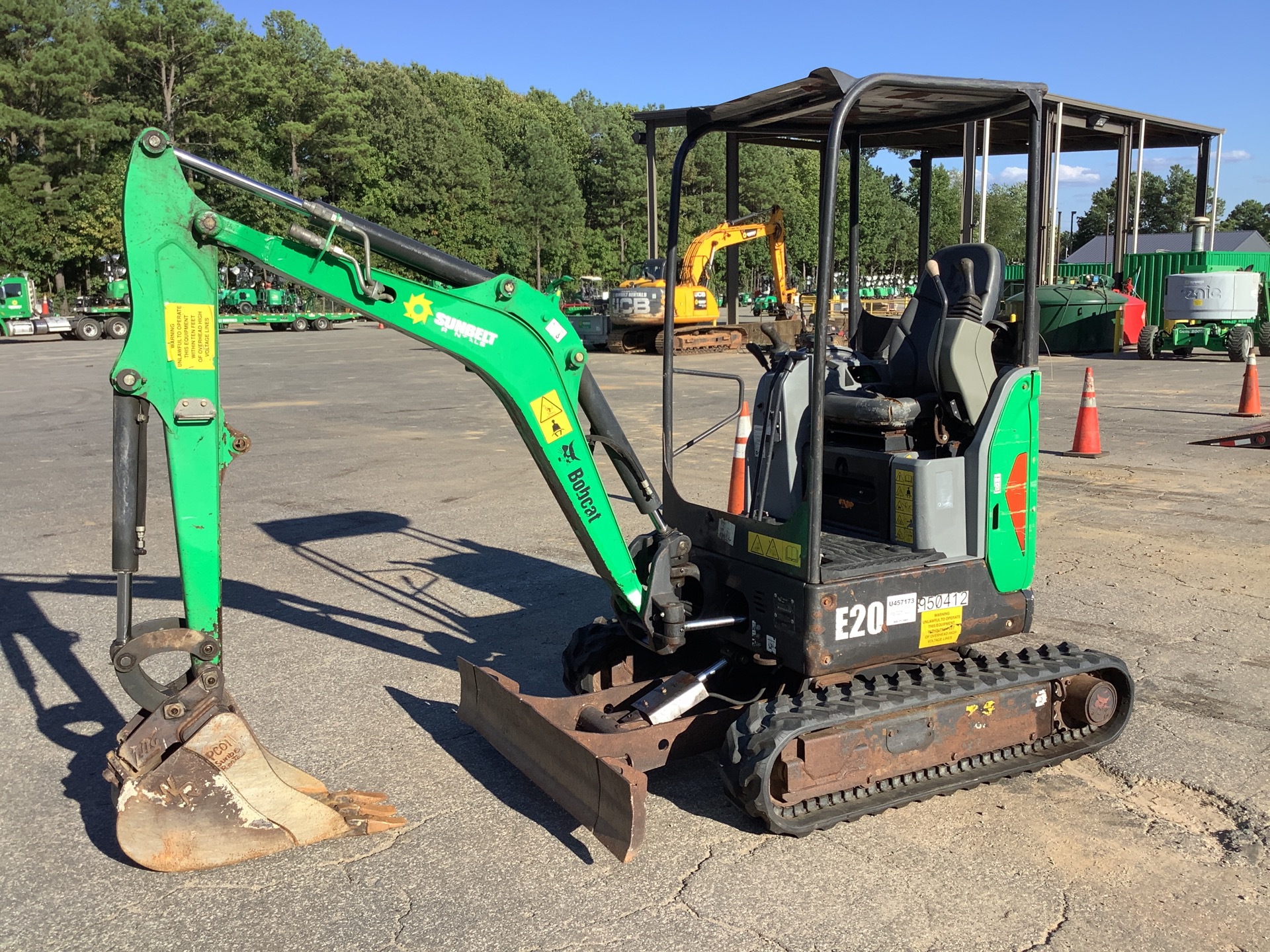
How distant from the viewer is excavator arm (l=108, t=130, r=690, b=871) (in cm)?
368

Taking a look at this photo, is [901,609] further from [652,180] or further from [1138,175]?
[1138,175]

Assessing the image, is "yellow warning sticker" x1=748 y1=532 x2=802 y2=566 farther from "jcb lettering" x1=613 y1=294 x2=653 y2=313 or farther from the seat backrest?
"jcb lettering" x1=613 y1=294 x2=653 y2=313

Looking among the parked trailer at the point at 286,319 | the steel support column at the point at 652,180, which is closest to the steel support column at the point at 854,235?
the steel support column at the point at 652,180

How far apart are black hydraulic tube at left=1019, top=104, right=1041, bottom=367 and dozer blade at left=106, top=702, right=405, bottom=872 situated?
344cm

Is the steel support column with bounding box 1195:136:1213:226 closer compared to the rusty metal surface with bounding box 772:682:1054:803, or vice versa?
the rusty metal surface with bounding box 772:682:1054:803

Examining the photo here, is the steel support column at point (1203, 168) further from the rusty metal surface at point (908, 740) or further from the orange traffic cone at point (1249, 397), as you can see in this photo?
the rusty metal surface at point (908, 740)

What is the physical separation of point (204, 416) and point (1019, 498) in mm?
3374

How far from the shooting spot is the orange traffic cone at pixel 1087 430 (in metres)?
12.1

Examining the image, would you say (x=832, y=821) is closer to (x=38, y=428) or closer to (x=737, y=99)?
(x=737, y=99)

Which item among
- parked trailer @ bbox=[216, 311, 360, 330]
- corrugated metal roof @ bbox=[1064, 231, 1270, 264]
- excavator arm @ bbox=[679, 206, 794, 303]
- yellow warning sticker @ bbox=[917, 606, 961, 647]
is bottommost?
yellow warning sticker @ bbox=[917, 606, 961, 647]

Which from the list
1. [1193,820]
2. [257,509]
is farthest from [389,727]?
[257,509]

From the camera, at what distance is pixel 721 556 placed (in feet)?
15.6

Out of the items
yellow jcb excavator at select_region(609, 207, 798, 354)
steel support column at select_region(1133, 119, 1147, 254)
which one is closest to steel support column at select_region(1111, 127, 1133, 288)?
steel support column at select_region(1133, 119, 1147, 254)

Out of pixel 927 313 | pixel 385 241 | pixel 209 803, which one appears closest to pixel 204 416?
pixel 385 241
